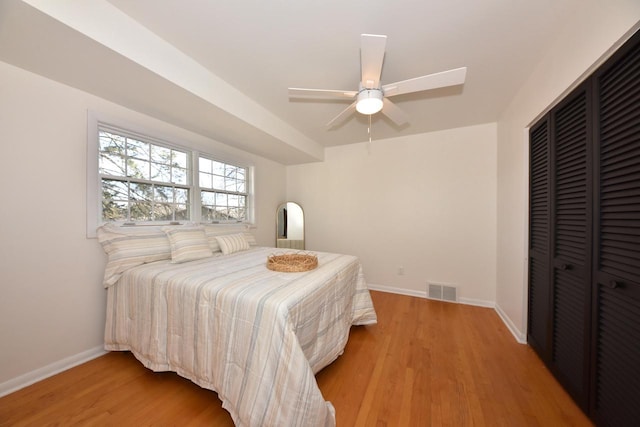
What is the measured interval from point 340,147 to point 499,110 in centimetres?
221

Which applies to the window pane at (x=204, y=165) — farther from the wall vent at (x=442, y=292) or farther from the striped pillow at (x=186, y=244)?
the wall vent at (x=442, y=292)

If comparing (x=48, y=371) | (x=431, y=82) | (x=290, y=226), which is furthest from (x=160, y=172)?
(x=431, y=82)

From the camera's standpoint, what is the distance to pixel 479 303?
117 inches

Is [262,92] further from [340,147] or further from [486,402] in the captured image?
[486,402]

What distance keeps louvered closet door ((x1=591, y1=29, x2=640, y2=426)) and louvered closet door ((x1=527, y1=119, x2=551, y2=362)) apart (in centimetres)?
55

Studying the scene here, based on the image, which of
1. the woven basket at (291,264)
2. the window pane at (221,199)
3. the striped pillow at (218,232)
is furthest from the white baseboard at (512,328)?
the window pane at (221,199)

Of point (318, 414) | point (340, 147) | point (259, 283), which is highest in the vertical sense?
point (340, 147)

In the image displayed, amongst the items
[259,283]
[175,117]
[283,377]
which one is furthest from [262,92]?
[283,377]

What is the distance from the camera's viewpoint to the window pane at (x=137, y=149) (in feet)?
7.14

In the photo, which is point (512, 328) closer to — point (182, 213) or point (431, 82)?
point (431, 82)

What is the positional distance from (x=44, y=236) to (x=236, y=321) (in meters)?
1.73

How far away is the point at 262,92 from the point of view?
2.21 m

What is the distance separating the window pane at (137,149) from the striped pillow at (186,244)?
0.81 meters

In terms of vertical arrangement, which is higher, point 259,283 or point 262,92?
point 262,92
